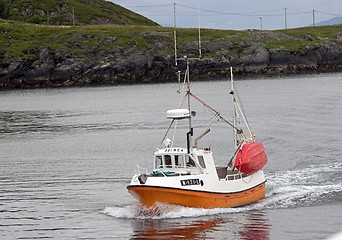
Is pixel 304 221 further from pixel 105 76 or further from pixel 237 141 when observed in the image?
pixel 105 76

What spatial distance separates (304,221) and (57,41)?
502 feet

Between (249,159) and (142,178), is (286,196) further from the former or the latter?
(142,178)

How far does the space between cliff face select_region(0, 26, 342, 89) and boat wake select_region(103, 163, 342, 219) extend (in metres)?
122

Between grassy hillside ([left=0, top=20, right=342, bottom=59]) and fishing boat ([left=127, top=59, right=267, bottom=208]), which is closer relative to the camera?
fishing boat ([left=127, top=59, right=267, bottom=208])

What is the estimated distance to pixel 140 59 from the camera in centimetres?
17388

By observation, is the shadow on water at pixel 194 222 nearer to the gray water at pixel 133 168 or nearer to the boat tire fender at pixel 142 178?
the gray water at pixel 133 168

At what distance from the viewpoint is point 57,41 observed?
184 metres

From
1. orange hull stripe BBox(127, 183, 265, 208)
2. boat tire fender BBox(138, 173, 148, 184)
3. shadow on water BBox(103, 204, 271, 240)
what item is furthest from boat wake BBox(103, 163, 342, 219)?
boat tire fender BBox(138, 173, 148, 184)

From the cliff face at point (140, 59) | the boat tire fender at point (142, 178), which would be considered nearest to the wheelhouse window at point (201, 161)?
the boat tire fender at point (142, 178)

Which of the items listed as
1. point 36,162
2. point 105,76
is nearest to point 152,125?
point 36,162

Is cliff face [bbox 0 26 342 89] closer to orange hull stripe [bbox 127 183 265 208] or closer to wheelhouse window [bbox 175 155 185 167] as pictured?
wheelhouse window [bbox 175 155 185 167]

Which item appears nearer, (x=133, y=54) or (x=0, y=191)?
(x=0, y=191)

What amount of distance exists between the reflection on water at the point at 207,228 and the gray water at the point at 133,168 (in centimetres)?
5

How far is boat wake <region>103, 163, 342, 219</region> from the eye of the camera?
3700cm
